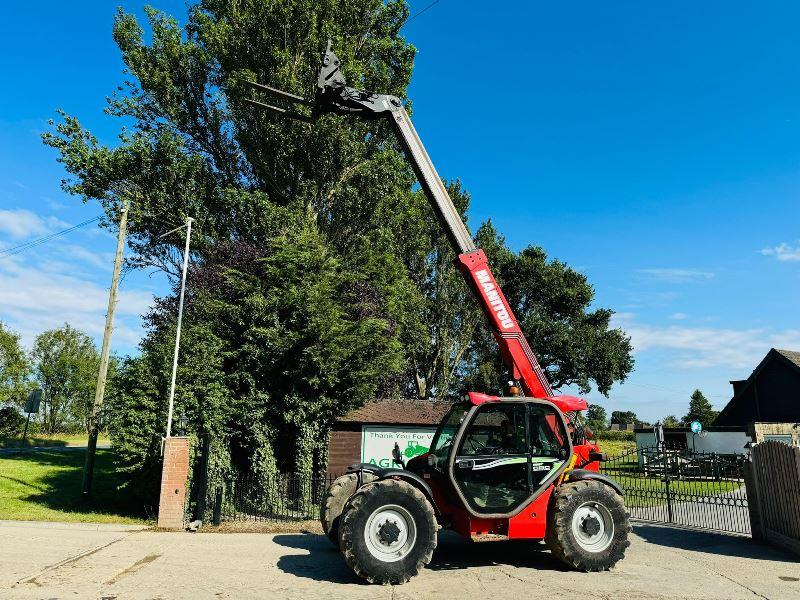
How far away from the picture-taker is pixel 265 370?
14.1 metres

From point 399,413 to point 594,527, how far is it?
8415 mm

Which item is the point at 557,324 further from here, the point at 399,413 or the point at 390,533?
the point at 390,533

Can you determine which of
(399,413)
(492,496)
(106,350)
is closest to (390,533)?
(492,496)

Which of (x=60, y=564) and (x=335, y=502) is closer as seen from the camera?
(x=60, y=564)

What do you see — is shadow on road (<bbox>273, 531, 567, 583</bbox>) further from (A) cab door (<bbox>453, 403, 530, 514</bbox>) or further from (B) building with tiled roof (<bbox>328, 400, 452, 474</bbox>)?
(B) building with tiled roof (<bbox>328, 400, 452, 474</bbox>)

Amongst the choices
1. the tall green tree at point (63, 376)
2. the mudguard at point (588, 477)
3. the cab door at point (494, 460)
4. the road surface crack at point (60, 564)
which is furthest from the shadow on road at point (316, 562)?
the tall green tree at point (63, 376)

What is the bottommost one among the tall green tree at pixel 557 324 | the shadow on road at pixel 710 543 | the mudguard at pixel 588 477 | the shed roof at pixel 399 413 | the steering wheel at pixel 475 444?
the shadow on road at pixel 710 543

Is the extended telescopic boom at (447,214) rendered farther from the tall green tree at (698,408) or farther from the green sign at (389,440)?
the tall green tree at (698,408)

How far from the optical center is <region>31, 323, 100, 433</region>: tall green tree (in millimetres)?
58031

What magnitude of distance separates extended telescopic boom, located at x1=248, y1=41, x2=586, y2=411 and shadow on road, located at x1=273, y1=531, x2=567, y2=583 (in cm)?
244

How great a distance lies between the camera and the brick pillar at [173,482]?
10531 millimetres

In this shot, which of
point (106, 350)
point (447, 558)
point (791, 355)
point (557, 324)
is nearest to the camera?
point (447, 558)

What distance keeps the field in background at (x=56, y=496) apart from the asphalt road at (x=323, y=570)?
188 centimetres

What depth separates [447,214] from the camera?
972cm
